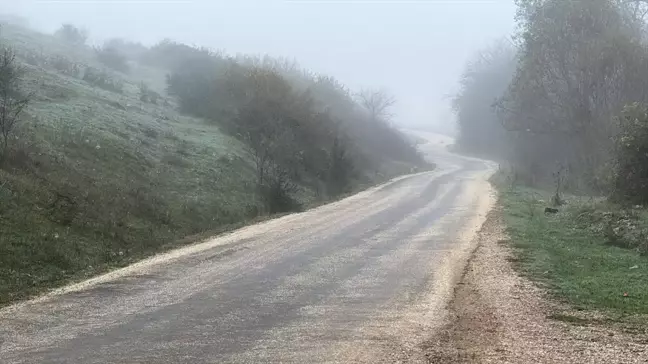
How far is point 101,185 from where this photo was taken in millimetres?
17312

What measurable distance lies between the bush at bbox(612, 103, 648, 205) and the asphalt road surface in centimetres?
724

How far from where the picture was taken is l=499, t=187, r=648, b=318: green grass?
855cm

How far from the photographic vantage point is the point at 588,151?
3394cm

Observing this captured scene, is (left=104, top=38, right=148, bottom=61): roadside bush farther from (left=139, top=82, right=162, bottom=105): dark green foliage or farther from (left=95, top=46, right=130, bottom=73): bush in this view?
(left=139, top=82, right=162, bottom=105): dark green foliage

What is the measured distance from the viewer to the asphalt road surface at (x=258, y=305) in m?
6.54

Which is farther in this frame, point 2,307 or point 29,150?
point 29,150

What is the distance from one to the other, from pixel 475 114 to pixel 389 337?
8230 cm

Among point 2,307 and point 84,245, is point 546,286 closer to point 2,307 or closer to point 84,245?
point 2,307

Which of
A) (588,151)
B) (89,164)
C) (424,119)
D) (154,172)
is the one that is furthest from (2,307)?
(424,119)

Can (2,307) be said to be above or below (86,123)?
below

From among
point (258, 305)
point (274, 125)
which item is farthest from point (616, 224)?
point (274, 125)

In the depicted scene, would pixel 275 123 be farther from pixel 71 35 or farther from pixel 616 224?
pixel 71 35

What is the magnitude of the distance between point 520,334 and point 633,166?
1552 cm

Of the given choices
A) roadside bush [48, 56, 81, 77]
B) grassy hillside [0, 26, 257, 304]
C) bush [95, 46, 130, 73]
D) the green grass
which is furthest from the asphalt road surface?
bush [95, 46, 130, 73]
